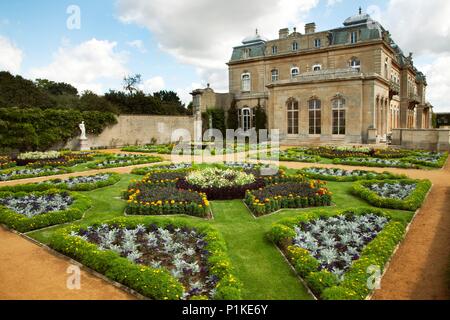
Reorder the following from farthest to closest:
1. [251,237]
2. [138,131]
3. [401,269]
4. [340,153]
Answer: [138,131] < [340,153] < [251,237] < [401,269]

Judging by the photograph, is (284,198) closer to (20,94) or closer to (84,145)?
(84,145)

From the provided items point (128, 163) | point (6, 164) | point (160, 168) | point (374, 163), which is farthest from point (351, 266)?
point (6, 164)

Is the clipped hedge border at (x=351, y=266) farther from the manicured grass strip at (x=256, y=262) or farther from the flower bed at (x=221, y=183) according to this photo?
the flower bed at (x=221, y=183)

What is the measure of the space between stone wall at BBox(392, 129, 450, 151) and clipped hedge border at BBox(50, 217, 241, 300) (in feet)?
70.0

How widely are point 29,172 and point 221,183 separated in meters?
9.62

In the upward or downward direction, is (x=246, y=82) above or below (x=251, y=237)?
above

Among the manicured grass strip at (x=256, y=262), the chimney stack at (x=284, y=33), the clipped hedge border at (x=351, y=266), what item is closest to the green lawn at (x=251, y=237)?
the manicured grass strip at (x=256, y=262)

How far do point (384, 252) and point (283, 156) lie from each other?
45.9 feet

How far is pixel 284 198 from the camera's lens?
28.5ft

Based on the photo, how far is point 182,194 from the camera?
8992mm

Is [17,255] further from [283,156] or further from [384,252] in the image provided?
[283,156]

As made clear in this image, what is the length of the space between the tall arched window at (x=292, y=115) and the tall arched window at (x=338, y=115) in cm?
342

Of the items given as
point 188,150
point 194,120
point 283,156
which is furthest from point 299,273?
point 194,120

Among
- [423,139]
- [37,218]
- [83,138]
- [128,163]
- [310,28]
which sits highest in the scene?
[310,28]
